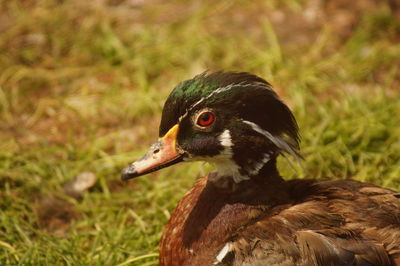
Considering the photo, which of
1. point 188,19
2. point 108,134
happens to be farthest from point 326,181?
point 188,19

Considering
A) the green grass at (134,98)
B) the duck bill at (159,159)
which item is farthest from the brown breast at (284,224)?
the green grass at (134,98)

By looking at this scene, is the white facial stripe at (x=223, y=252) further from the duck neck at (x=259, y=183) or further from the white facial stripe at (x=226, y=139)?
the white facial stripe at (x=226, y=139)

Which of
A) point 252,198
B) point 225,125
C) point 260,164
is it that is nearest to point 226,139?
point 225,125

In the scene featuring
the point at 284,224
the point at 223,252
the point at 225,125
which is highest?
the point at 225,125

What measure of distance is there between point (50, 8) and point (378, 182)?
360 cm

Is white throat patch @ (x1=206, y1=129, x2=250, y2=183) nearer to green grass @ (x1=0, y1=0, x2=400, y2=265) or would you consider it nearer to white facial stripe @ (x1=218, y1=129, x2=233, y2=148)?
white facial stripe @ (x1=218, y1=129, x2=233, y2=148)

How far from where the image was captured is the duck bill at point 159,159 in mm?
2783

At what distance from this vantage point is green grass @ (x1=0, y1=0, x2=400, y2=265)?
12.1 ft

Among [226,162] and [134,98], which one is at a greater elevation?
[226,162]

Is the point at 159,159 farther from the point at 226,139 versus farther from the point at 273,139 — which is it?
the point at 273,139

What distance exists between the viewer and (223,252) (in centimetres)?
272

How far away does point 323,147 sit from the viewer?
4.04m

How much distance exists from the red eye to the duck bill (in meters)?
0.12

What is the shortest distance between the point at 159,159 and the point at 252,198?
46 cm
